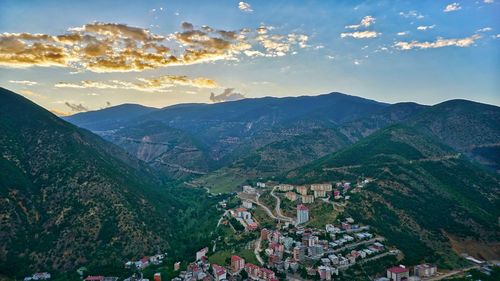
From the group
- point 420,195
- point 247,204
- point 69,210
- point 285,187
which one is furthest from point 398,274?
point 69,210

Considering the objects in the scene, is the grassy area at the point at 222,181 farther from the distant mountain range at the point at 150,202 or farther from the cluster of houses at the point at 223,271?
the cluster of houses at the point at 223,271

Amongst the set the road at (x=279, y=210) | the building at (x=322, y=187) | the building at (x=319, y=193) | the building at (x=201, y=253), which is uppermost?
the building at (x=322, y=187)

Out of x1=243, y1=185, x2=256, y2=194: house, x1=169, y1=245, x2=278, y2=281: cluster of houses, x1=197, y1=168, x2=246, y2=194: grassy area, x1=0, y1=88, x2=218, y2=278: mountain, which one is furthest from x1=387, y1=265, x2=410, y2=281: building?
x1=197, y1=168, x2=246, y2=194: grassy area

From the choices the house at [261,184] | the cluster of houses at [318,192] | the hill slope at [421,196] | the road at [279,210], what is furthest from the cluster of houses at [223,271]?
the house at [261,184]

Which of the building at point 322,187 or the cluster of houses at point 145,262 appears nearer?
the cluster of houses at point 145,262

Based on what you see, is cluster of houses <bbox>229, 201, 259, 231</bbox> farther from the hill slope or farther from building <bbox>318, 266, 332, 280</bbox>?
building <bbox>318, 266, 332, 280</bbox>

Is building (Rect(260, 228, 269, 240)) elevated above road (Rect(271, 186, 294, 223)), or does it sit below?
below

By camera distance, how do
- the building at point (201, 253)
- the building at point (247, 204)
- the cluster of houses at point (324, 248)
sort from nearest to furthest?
the cluster of houses at point (324, 248)
the building at point (201, 253)
the building at point (247, 204)
